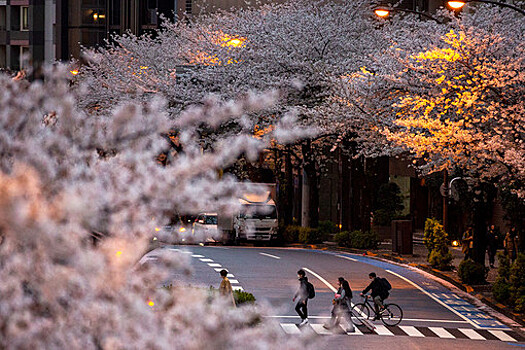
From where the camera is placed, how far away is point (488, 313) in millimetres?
26281

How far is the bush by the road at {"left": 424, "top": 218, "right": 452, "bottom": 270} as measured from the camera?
35.9m

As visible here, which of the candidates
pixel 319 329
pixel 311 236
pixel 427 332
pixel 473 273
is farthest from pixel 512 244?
pixel 319 329

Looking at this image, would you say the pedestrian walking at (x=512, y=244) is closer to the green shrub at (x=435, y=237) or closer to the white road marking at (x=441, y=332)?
the green shrub at (x=435, y=237)

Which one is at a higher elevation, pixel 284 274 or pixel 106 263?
pixel 106 263

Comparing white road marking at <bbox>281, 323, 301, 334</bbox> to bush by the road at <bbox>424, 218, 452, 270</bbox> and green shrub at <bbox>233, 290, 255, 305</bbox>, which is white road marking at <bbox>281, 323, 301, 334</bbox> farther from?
bush by the road at <bbox>424, 218, 452, 270</bbox>

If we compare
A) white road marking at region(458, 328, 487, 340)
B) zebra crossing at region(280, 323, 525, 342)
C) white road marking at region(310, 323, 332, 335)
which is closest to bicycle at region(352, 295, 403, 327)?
zebra crossing at region(280, 323, 525, 342)

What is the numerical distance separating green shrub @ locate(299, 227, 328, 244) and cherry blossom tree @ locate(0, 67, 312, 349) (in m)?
43.2

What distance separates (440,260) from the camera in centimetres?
3597

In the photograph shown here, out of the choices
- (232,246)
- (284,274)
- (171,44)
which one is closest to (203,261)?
(284,274)

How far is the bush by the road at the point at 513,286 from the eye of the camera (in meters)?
25.3

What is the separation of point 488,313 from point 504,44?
8910 millimetres

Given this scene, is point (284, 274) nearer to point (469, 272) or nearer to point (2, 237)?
point (469, 272)

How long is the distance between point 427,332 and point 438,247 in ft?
46.5

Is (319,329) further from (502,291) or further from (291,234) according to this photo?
(291,234)
